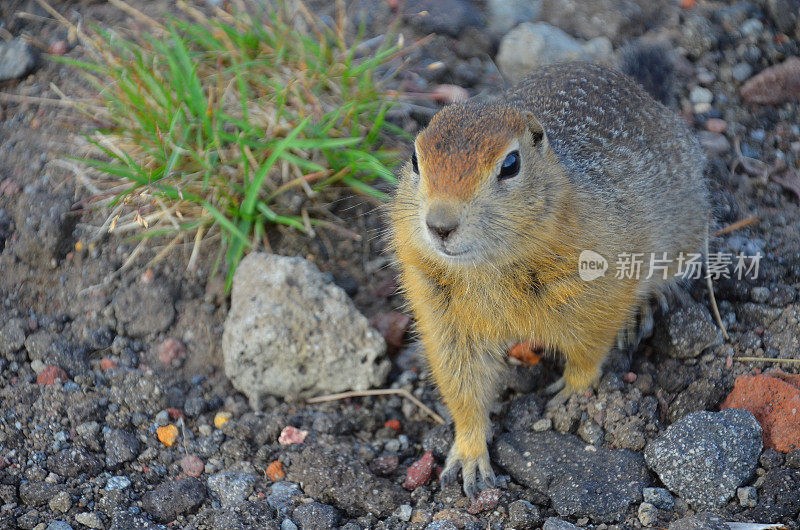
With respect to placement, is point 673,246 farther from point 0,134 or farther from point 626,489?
point 0,134

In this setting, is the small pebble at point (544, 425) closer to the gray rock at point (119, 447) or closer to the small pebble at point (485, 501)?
the small pebble at point (485, 501)

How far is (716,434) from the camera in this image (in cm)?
381

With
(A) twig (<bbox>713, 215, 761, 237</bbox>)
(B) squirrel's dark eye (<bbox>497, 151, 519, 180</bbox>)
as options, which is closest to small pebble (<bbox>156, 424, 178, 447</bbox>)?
(B) squirrel's dark eye (<bbox>497, 151, 519, 180</bbox>)

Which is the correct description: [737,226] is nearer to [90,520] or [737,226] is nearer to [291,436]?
[291,436]

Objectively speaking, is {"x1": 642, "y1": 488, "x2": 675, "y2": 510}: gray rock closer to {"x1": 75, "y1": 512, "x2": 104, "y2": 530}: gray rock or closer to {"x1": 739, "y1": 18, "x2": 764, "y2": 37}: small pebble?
{"x1": 75, "y1": 512, "x2": 104, "y2": 530}: gray rock

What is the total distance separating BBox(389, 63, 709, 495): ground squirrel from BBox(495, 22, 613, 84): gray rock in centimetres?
108

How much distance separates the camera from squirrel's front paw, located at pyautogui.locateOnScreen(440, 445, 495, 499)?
4113 millimetres

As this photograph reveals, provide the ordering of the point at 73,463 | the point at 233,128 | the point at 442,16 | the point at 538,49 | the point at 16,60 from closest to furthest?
the point at 73,463 < the point at 233,128 < the point at 16,60 < the point at 538,49 < the point at 442,16

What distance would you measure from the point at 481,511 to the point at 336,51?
11.3 ft

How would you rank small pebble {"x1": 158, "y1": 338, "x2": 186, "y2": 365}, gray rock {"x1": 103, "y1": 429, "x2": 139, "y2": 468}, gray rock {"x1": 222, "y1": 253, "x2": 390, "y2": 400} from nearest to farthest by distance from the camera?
1. gray rock {"x1": 103, "y1": 429, "x2": 139, "y2": 468}
2. gray rock {"x1": 222, "y1": 253, "x2": 390, "y2": 400}
3. small pebble {"x1": 158, "y1": 338, "x2": 186, "y2": 365}

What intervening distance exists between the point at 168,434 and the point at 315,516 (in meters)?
0.96

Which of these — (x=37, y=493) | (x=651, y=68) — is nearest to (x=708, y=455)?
(x=651, y=68)

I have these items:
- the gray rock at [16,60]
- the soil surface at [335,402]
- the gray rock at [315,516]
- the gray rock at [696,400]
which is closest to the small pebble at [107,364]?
the soil surface at [335,402]

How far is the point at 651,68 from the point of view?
561 centimetres
